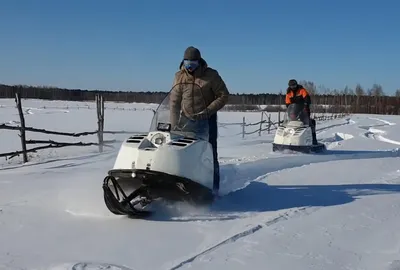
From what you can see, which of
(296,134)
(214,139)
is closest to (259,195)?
(214,139)

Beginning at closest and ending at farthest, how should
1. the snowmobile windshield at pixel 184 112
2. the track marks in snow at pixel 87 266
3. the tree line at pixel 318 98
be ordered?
the track marks in snow at pixel 87 266 < the snowmobile windshield at pixel 184 112 < the tree line at pixel 318 98

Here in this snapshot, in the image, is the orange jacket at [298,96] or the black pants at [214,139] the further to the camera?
the orange jacket at [298,96]

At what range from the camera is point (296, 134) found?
12414 mm

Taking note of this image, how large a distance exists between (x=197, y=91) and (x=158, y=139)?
980 millimetres

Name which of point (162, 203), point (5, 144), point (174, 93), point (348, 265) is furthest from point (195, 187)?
point (5, 144)

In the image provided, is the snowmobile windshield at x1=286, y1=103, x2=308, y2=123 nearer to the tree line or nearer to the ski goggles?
the ski goggles

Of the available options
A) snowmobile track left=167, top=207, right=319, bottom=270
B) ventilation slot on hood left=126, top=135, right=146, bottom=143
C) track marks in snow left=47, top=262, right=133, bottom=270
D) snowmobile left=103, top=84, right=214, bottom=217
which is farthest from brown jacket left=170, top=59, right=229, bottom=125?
track marks in snow left=47, top=262, right=133, bottom=270

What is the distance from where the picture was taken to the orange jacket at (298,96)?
41.9 feet

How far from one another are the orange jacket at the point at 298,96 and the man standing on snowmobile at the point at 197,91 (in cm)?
703

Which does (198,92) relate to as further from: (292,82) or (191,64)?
(292,82)

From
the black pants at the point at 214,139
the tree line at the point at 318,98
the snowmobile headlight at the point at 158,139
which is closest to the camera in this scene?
the snowmobile headlight at the point at 158,139

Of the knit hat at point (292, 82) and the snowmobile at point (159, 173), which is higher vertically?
the knit hat at point (292, 82)

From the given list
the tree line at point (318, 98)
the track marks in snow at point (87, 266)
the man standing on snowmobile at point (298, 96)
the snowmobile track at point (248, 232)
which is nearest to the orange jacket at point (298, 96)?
the man standing on snowmobile at point (298, 96)

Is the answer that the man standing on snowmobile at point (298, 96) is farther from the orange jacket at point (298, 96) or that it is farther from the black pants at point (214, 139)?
the black pants at point (214, 139)
